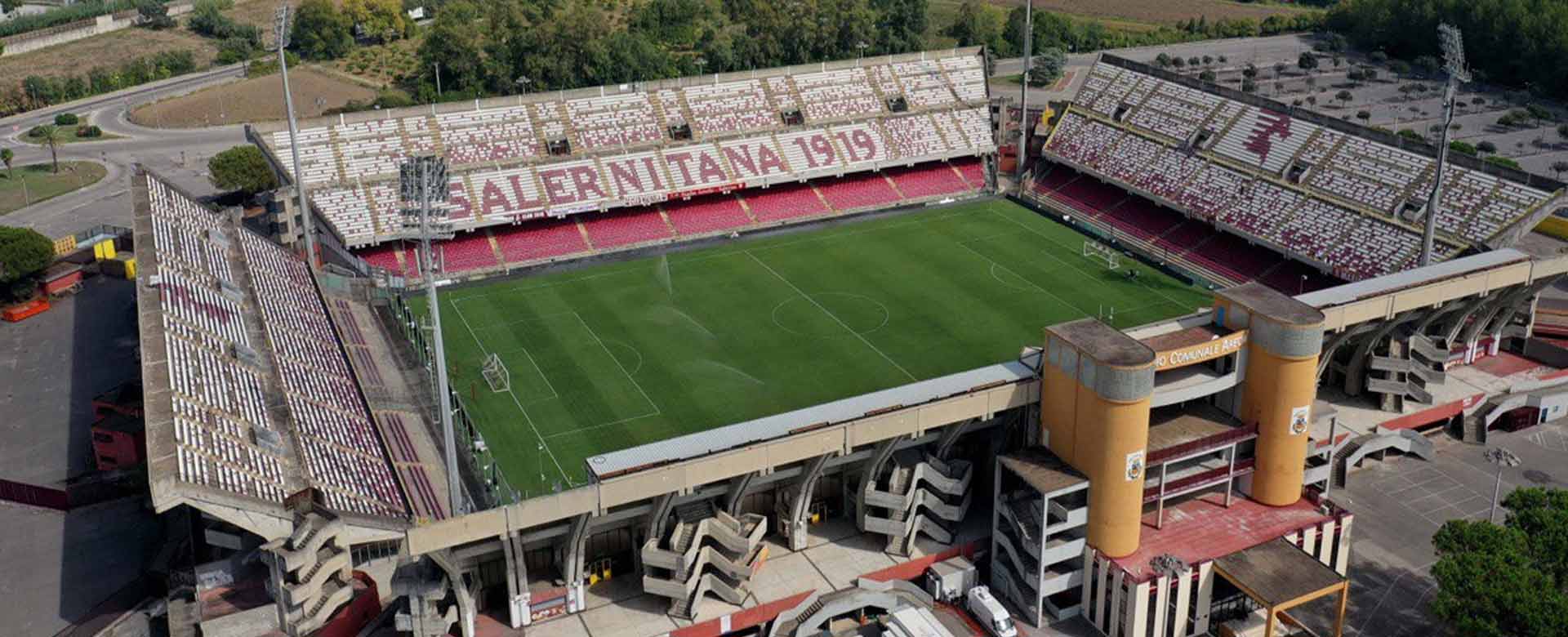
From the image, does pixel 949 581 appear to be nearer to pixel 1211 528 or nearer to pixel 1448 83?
pixel 1211 528

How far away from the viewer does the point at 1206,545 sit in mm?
48344

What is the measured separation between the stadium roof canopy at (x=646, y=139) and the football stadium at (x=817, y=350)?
0.29m

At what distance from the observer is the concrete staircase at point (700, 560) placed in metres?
46.7

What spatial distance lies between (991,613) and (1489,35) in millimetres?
111073

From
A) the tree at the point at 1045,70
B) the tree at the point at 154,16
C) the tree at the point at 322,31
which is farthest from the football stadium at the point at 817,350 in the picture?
the tree at the point at 154,16

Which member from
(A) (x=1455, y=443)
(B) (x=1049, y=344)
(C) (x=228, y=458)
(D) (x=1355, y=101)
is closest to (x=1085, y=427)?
(B) (x=1049, y=344)

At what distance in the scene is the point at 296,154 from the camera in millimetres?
72312

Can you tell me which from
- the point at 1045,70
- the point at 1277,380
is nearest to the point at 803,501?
the point at 1277,380

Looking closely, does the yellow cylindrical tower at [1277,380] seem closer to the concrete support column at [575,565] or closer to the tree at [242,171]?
the concrete support column at [575,565]

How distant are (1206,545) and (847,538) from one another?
13866mm

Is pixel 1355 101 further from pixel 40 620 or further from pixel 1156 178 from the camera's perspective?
pixel 40 620

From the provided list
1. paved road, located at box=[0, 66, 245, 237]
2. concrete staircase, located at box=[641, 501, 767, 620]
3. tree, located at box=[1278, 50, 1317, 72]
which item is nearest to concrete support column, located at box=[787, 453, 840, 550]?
concrete staircase, located at box=[641, 501, 767, 620]

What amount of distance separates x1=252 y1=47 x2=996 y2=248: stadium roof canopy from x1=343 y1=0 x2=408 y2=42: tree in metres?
68.8

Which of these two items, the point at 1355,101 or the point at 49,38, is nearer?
the point at 1355,101
